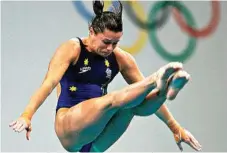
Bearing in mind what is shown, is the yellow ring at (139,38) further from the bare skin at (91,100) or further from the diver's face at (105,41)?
the diver's face at (105,41)

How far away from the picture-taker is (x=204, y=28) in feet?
9.26

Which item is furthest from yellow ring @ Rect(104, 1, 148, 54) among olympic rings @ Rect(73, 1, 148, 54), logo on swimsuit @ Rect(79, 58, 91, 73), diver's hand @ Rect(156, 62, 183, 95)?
diver's hand @ Rect(156, 62, 183, 95)

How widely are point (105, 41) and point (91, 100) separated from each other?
0.24 m

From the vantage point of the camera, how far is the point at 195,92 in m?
2.77

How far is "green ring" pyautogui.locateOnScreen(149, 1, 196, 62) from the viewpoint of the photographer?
2.69 meters

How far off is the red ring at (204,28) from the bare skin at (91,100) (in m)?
0.97

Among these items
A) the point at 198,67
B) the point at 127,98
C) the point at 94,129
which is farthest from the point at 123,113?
the point at 198,67

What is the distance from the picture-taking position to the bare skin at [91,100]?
1.36 meters

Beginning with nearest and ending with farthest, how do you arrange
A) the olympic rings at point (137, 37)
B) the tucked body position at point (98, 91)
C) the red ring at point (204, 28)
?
the tucked body position at point (98, 91) → the olympic rings at point (137, 37) → the red ring at point (204, 28)

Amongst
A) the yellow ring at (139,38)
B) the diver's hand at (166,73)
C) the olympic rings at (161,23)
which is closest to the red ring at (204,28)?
the olympic rings at (161,23)

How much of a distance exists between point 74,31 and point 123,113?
1.00 meters

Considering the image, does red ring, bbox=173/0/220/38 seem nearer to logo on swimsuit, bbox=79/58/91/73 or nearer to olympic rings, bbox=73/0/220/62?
olympic rings, bbox=73/0/220/62

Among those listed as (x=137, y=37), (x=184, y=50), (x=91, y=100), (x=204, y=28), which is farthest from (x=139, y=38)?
(x=91, y=100)

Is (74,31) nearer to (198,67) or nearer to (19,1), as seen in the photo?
(19,1)
